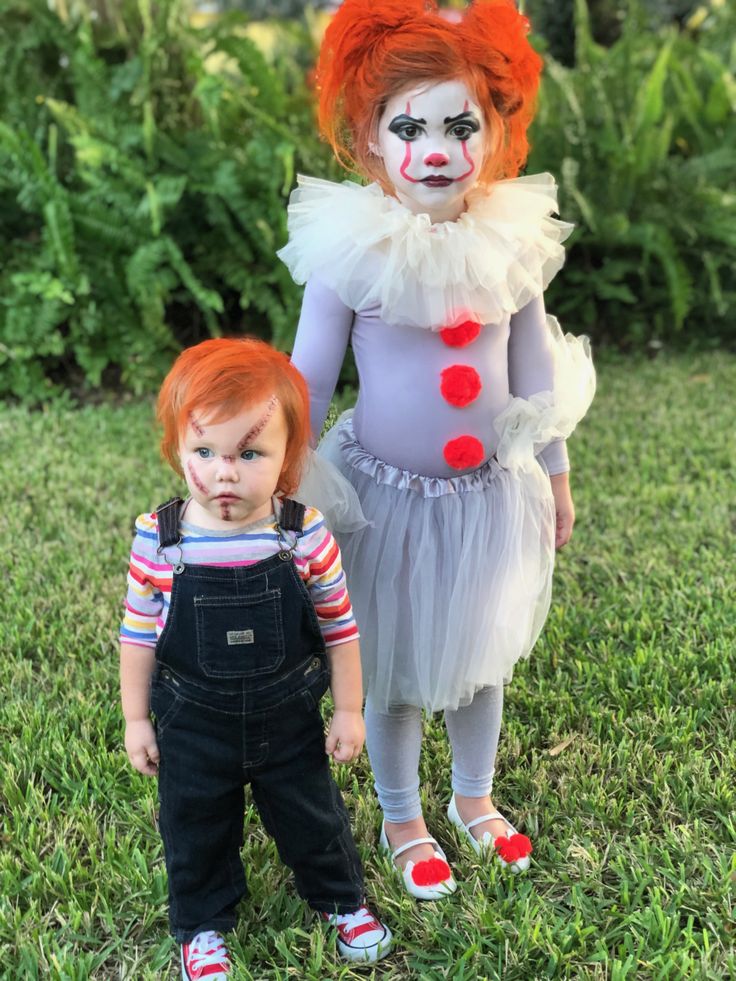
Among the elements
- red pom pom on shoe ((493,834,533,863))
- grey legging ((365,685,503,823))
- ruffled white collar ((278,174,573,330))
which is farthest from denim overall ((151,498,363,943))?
ruffled white collar ((278,174,573,330))

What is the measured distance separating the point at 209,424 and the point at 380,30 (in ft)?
2.54

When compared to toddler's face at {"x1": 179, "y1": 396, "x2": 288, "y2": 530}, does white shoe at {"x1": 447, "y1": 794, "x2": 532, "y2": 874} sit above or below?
below

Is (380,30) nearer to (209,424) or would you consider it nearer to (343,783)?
(209,424)

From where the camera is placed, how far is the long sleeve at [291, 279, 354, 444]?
1.78 metres

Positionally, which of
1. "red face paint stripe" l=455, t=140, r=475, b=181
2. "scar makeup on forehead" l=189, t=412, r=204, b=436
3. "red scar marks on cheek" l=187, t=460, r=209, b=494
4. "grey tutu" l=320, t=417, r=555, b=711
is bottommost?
"grey tutu" l=320, t=417, r=555, b=711

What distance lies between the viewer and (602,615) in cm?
286

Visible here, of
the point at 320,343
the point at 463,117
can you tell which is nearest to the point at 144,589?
the point at 320,343

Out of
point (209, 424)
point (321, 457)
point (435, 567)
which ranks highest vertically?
point (209, 424)

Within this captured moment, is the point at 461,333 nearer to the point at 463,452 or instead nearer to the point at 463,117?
the point at 463,452

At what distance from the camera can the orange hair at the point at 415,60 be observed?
1630 millimetres

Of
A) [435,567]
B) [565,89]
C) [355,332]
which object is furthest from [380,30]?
[565,89]

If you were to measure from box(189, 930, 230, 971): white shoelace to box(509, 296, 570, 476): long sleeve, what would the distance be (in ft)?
4.00

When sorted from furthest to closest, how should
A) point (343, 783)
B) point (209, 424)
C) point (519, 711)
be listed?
point (519, 711)
point (343, 783)
point (209, 424)

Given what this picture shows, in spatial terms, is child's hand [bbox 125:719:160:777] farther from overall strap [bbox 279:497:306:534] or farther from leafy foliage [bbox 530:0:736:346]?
leafy foliage [bbox 530:0:736:346]
